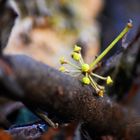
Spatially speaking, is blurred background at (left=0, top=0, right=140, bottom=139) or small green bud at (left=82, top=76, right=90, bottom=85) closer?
small green bud at (left=82, top=76, right=90, bottom=85)

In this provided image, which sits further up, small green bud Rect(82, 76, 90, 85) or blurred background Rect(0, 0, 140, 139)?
Answer: small green bud Rect(82, 76, 90, 85)

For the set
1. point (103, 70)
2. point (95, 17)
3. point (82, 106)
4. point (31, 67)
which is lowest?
point (95, 17)

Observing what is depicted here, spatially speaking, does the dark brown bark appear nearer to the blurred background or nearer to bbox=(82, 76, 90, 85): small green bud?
bbox=(82, 76, 90, 85): small green bud

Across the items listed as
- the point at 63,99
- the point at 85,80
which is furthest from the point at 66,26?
the point at 63,99

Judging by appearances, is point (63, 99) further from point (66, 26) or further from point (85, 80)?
point (66, 26)

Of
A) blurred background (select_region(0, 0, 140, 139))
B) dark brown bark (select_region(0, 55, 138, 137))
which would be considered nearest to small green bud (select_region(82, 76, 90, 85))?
dark brown bark (select_region(0, 55, 138, 137))

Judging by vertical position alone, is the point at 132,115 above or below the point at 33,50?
above

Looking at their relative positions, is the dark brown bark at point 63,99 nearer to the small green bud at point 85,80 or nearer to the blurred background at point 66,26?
the small green bud at point 85,80

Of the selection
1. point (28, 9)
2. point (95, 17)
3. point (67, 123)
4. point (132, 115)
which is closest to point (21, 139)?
point (67, 123)

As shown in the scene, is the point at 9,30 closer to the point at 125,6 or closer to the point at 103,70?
the point at 103,70
